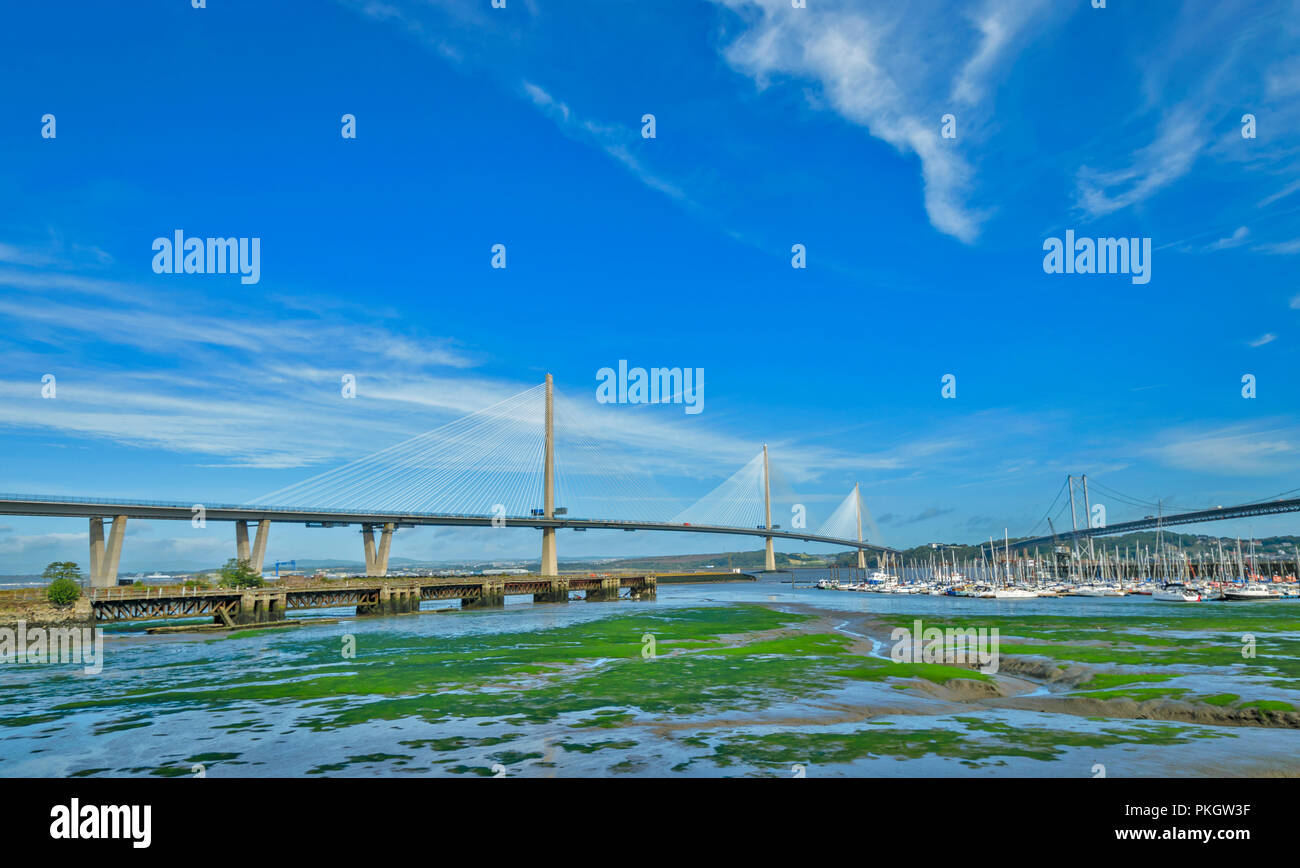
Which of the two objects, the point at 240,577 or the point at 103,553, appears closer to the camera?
the point at 240,577

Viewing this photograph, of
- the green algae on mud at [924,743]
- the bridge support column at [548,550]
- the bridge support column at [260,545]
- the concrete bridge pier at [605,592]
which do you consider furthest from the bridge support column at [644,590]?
the green algae on mud at [924,743]

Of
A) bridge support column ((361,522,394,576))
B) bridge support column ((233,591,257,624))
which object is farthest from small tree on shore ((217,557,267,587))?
bridge support column ((361,522,394,576))

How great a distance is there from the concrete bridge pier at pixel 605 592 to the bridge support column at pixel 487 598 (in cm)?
2384

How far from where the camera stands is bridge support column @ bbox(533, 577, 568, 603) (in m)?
109

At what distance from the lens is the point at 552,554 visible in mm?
125188

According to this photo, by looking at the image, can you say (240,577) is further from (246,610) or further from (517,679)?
(517,679)

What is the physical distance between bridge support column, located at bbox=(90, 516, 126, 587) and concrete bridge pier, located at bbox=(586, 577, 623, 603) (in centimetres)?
6626

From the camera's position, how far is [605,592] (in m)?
121

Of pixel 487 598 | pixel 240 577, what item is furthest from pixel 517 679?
pixel 487 598

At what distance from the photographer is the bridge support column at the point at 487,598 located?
321ft

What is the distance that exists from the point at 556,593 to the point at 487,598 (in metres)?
13.6
